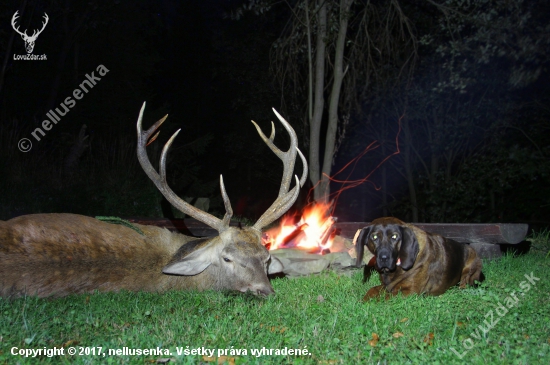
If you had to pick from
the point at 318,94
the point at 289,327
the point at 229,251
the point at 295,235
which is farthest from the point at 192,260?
the point at 318,94

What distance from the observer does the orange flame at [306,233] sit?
27.8 ft

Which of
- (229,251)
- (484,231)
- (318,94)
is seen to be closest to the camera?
(229,251)

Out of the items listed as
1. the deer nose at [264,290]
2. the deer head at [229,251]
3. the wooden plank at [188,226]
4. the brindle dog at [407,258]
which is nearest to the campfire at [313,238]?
the wooden plank at [188,226]

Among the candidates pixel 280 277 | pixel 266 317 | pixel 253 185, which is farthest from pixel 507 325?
pixel 253 185

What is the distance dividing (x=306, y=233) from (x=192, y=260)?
330cm

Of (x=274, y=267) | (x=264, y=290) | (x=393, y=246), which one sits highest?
(x=393, y=246)

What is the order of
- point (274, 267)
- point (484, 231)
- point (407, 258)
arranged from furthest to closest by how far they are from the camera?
point (484, 231) < point (274, 267) < point (407, 258)

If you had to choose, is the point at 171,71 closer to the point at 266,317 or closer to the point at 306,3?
the point at 306,3

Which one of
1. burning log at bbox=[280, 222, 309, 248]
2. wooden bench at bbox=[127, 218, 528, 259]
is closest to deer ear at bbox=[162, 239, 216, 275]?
wooden bench at bbox=[127, 218, 528, 259]

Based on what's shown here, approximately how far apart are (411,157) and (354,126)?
10.4 ft

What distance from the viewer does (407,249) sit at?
203 inches

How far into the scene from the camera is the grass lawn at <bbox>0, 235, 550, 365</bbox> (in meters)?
3.50

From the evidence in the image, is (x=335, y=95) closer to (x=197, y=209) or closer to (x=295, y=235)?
(x=295, y=235)

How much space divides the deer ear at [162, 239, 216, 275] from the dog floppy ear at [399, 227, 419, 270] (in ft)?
6.68
